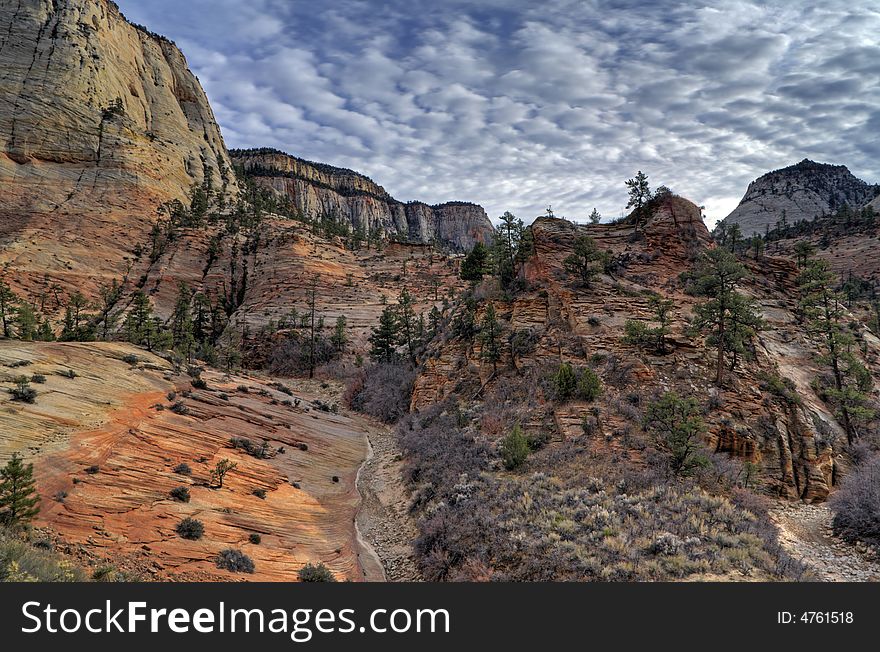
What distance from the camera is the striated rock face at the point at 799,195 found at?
13400 centimetres

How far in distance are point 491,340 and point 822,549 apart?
63.5 ft

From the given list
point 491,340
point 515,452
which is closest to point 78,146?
point 491,340

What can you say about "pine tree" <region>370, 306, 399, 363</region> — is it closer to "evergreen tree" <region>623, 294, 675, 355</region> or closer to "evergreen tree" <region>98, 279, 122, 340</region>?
"evergreen tree" <region>623, 294, 675, 355</region>

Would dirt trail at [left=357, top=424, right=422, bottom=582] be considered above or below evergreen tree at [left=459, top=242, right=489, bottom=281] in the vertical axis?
below

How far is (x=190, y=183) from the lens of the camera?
258 feet

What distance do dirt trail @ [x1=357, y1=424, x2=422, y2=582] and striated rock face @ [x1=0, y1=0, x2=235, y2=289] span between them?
2041 inches

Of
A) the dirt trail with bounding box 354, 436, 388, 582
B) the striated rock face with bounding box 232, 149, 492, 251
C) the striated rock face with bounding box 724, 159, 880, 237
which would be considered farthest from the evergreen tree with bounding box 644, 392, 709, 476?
the striated rock face with bounding box 724, 159, 880, 237

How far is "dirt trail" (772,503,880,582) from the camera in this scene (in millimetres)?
11148

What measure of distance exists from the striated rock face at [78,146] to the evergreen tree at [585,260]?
195 ft

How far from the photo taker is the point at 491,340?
29.0 meters

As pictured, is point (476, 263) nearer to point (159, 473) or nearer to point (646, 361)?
point (646, 361)

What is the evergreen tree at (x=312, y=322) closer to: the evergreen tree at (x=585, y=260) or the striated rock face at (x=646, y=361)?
the striated rock face at (x=646, y=361)

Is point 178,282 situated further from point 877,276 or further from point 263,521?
point 877,276
